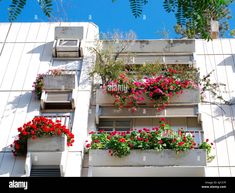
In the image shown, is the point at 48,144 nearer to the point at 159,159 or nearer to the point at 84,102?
the point at 84,102

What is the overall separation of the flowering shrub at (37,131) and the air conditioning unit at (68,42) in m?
5.04

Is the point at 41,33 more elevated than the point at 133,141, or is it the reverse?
the point at 41,33

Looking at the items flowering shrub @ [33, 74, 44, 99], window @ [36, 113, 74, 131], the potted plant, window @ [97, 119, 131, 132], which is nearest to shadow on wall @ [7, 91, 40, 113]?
flowering shrub @ [33, 74, 44, 99]

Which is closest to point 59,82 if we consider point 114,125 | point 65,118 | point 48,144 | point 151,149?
point 65,118

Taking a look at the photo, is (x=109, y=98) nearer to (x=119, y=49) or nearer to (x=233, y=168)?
(x=119, y=49)

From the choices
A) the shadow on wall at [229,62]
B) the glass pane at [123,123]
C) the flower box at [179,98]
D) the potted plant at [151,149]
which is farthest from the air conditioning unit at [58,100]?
the shadow on wall at [229,62]

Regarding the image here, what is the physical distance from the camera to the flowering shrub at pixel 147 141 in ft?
55.2

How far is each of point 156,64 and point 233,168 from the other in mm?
5453

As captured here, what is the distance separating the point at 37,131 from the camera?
17.0 meters

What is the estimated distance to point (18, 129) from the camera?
17.4m

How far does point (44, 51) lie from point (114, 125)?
4955mm
